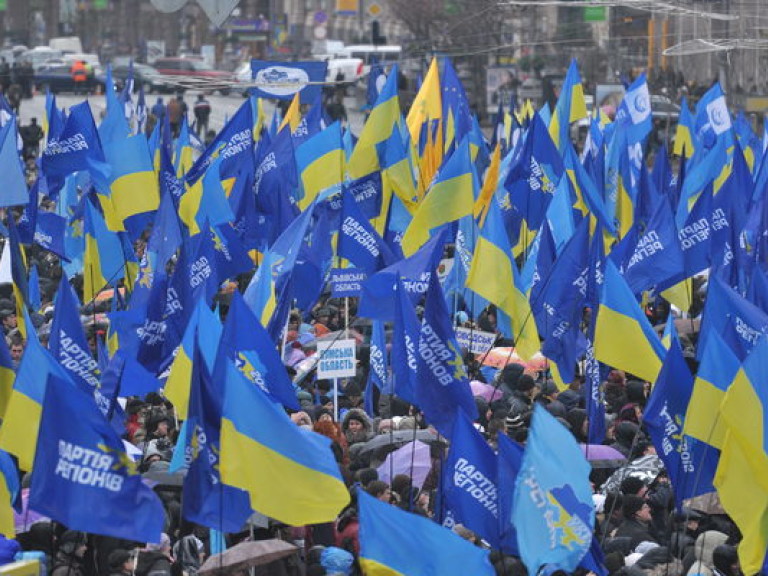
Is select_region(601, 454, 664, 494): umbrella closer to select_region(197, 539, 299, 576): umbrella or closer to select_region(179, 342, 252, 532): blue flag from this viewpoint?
select_region(197, 539, 299, 576): umbrella

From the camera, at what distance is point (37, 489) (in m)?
9.75

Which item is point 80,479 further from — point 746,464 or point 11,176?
point 11,176

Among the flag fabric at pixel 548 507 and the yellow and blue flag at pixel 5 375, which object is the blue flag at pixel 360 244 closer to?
the yellow and blue flag at pixel 5 375

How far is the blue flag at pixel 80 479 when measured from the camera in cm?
974

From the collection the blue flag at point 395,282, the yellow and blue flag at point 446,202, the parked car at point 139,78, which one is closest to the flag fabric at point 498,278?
the blue flag at point 395,282

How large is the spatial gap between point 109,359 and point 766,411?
17.4ft

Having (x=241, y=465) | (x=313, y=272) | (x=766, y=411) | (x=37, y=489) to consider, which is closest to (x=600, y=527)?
(x=766, y=411)

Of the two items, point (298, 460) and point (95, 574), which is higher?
point (298, 460)

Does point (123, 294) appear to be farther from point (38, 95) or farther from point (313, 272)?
point (38, 95)

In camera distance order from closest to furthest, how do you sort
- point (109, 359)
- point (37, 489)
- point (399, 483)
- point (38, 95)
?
point (37, 489), point (399, 483), point (109, 359), point (38, 95)

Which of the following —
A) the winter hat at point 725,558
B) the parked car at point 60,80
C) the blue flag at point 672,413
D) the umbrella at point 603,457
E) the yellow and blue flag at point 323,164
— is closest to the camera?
the winter hat at point 725,558

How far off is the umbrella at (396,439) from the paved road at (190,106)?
105 feet

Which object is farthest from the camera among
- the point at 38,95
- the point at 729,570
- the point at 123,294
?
the point at 38,95

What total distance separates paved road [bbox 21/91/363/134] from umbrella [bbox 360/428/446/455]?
31882 millimetres
